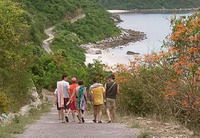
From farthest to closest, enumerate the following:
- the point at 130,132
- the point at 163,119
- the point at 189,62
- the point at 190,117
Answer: the point at 163,119 < the point at 190,117 < the point at 189,62 < the point at 130,132

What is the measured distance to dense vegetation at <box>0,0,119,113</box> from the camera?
24.7m

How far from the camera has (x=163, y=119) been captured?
62.8 ft

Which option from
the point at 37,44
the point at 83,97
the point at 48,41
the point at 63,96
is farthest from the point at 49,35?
the point at 83,97

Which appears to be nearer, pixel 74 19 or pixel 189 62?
pixel 189 62

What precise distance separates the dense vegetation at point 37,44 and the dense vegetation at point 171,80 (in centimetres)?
415

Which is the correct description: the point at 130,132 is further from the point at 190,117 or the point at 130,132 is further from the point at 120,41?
the point at 120,41

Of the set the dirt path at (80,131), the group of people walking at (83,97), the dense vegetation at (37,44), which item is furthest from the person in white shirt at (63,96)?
the dirt path at (80,131)

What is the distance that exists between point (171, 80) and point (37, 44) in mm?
38984

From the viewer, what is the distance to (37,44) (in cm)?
5675

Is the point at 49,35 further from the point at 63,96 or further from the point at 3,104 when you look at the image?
the point at 63,96

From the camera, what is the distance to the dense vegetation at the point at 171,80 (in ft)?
54.3

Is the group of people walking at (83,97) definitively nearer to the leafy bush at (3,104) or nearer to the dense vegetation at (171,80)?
the dense vegetation at (171,80)

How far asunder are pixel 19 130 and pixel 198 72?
4.66 m

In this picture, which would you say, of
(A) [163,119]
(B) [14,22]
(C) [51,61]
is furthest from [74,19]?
(A) [163,119]
